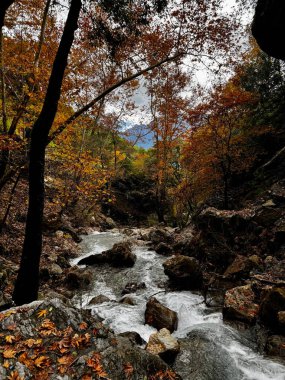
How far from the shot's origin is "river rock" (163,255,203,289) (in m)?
8.22

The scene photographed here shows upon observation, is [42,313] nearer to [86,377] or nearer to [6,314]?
[6,314]

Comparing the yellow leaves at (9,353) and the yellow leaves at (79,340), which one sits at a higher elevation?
the yellow leaves at (9,353)

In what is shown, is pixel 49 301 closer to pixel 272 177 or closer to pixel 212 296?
pixel 212 296

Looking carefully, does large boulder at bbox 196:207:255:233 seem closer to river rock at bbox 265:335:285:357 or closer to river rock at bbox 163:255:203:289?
river rock at bbox 163:255:203:289

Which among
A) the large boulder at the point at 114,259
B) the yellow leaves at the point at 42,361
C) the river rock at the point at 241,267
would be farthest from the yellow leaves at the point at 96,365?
the large boulder at the point at 114,259

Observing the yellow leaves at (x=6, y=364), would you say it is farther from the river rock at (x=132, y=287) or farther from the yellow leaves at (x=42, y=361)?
the river rock at (x=132, y=287)

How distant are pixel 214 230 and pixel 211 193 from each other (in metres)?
6.32

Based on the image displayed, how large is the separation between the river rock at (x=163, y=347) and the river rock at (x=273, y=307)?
2.18 metres

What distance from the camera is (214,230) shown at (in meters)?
10.3

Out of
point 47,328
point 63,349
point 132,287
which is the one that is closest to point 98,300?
point 132,287

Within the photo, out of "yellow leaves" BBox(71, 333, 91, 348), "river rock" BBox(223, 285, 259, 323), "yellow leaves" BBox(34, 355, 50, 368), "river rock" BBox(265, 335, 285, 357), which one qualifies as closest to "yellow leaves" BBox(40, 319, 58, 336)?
"yellow leaves" BBox(71, 333, 91, 348)

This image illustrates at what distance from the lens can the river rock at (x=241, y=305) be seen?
18.8 ft

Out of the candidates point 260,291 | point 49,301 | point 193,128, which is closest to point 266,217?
point 260,291

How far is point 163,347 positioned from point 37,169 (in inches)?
182
